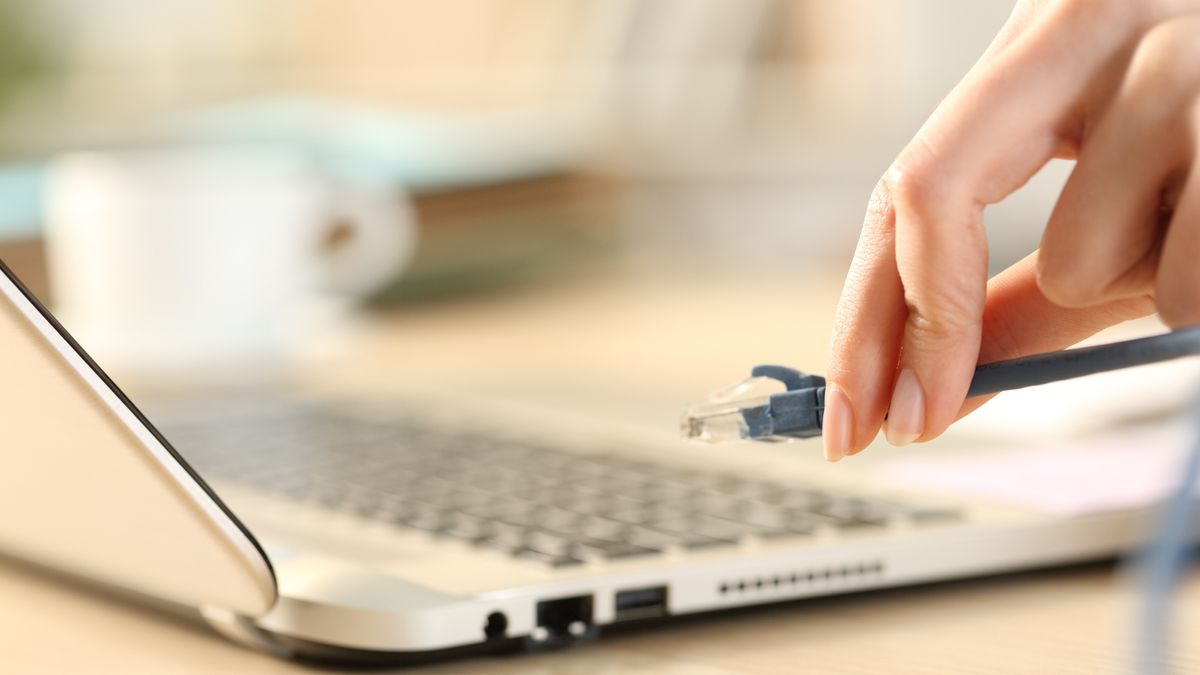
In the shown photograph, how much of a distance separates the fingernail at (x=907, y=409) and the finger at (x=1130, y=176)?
4cm

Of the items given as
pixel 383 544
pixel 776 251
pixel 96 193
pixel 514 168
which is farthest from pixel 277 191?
pixel 776 251

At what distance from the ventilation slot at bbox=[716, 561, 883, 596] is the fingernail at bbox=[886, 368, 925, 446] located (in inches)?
2.8

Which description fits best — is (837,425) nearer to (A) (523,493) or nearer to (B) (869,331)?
(B) (869,331)

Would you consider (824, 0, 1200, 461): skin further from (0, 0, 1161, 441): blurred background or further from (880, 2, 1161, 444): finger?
(0, 0, 1161, 441): blurred background

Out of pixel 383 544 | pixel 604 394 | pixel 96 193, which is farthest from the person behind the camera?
pixel 96 193

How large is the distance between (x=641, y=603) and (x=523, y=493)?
11cm

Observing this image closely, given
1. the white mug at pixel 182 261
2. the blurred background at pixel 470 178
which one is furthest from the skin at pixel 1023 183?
the white mug at pixel 182 261

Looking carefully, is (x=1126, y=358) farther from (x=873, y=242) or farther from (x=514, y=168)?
(x=514, y=168)

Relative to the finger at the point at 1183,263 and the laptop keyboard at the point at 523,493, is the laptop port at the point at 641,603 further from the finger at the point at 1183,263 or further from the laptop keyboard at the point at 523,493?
the finger at the point at 1183,263

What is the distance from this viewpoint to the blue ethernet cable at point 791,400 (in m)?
0.27

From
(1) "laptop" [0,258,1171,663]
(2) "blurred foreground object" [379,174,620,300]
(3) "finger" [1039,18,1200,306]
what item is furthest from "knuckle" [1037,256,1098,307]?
(2) "blurred foreground object" [379,174,620,300]

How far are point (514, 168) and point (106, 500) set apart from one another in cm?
106

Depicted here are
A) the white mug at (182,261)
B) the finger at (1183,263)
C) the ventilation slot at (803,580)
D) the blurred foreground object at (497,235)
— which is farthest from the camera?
the blurred foreground object at (497,235)

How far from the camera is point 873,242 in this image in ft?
1.03
